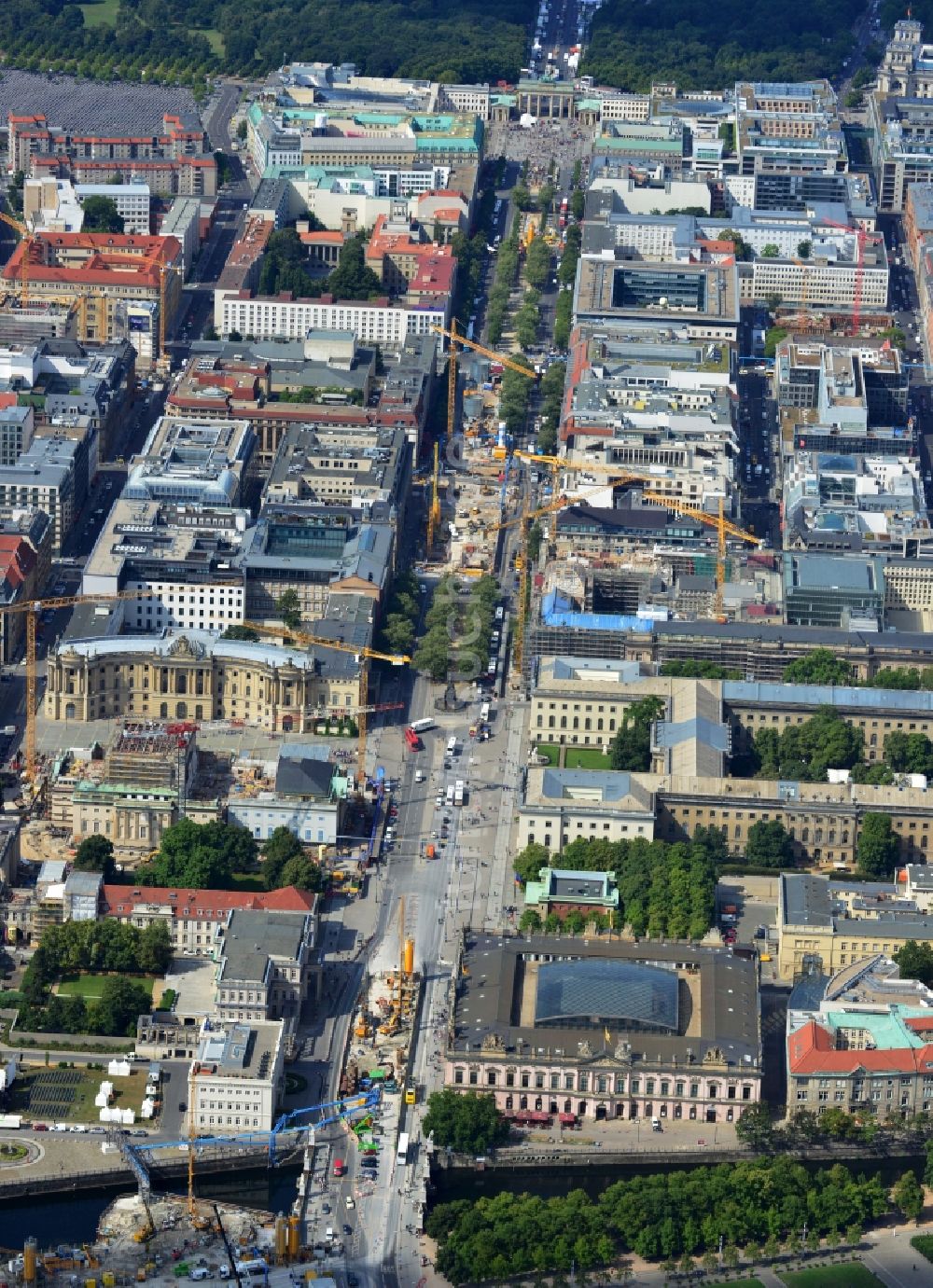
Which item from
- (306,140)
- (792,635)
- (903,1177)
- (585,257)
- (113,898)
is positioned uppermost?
(306,140)

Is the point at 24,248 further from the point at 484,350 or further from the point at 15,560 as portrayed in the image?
the point at 15,560

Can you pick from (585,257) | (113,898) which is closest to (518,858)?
(113,898)

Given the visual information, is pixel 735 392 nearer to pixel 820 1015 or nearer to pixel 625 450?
pixel 625 450

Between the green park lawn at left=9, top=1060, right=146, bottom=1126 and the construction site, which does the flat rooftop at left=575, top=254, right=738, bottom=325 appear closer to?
the green park lawn at left=9, top=1060, right=146, bottom=1126

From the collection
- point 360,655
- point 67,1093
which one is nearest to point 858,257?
point 360,655

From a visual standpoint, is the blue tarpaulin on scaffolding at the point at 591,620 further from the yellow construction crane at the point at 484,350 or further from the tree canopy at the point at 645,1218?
the tree canopy at the point at 645,1218

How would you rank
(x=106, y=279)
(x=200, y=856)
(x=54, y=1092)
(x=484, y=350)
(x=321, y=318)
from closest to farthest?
(x=54, y=1092)
(x=200, y=856)
(x=106, y=279)
(x=484, y=350)
(x=321, y=318)

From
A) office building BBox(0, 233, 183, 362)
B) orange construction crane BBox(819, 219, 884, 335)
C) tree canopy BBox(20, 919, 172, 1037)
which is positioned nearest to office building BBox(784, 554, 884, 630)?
tree canopy BBox(20, 919, 172, 1037)
